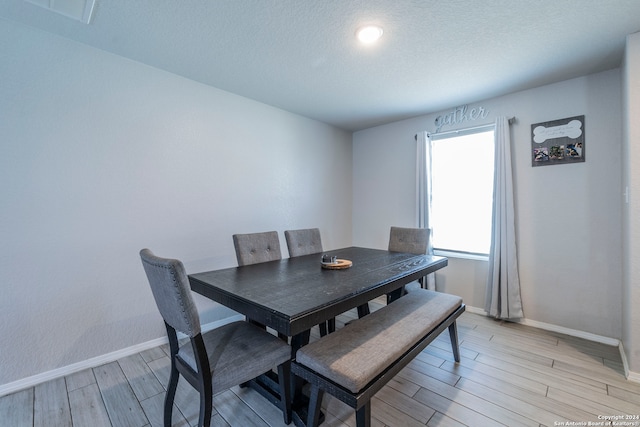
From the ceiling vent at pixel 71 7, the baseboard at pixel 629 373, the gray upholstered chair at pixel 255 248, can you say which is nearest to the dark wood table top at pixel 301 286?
the gray upholstered chair at pixel 255 248

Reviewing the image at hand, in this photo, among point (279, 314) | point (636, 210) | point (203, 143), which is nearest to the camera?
point (279, 314)

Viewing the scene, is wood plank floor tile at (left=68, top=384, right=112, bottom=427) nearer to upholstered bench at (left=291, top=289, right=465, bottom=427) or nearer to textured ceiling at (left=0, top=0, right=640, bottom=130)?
upholstered bench at (left=291, top=289, right=465, bottom=427)

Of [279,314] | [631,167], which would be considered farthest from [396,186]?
[279,314]

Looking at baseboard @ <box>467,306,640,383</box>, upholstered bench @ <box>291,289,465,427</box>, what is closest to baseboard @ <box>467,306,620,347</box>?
baseboard @ <box>467,306,640,383</box>

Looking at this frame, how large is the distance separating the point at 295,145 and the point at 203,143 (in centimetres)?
124

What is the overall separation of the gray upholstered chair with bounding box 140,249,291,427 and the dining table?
0.40ft

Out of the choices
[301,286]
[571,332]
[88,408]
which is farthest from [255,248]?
[571,332]

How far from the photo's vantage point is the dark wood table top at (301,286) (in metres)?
1.26

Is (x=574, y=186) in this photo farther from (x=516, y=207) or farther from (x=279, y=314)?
(x=279, y=314)

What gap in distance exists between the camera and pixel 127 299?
2.31 metres

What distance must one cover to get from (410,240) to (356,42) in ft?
6.36

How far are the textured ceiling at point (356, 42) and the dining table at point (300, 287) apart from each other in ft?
5.51

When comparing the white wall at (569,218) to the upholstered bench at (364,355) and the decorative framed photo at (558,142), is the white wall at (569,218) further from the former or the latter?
the upholstered bench at (364,355)

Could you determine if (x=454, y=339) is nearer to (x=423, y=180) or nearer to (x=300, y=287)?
(x=300, y=287)
